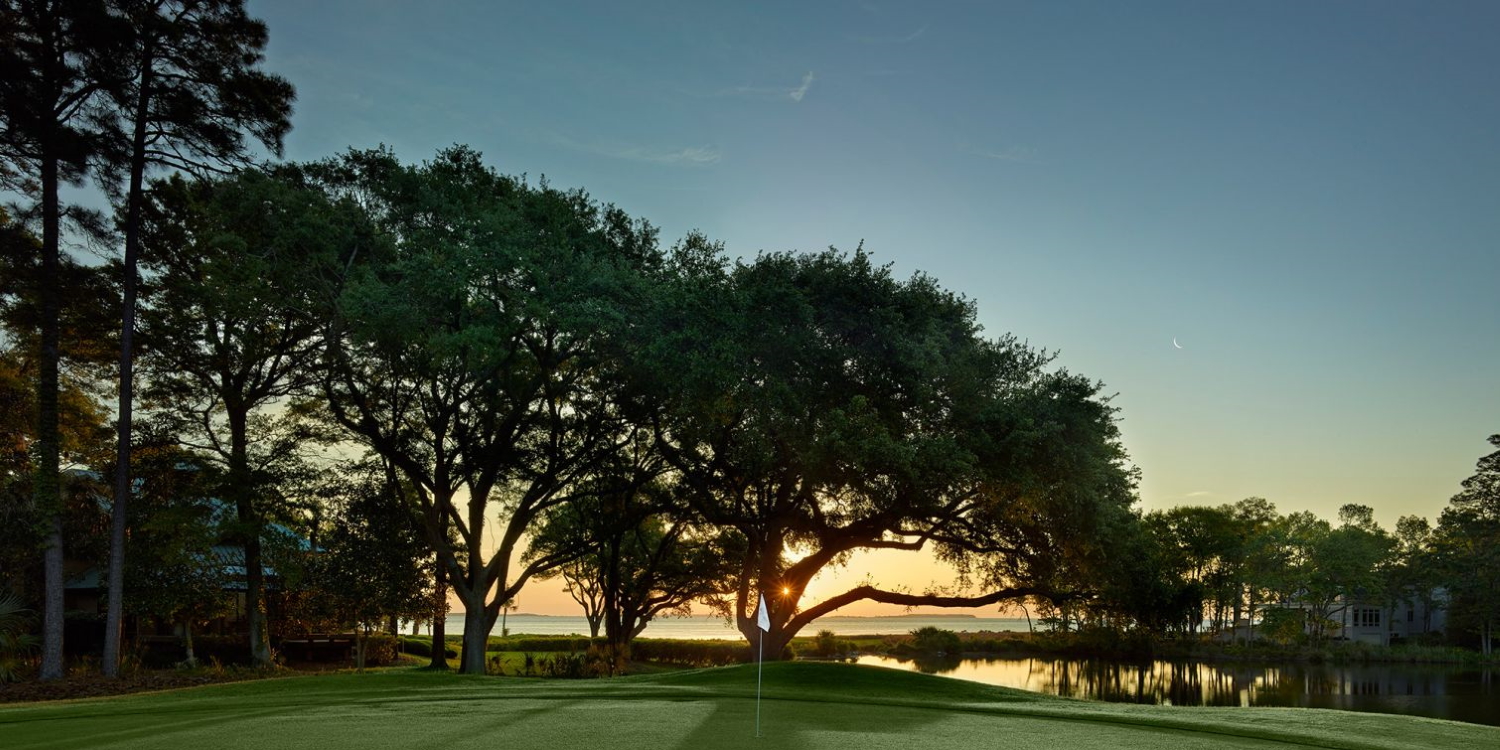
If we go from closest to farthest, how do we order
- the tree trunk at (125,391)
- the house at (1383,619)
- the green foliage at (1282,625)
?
the tree trunk at (125,391)
the green foliage at (1282,625)
the house at (1383,619)

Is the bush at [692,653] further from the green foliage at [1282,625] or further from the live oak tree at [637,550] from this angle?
the green foliage at [1282,625]

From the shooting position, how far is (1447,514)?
267ft

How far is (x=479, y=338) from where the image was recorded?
72.5 feet

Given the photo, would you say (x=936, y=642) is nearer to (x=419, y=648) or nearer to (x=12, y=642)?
(x=419, y=648)

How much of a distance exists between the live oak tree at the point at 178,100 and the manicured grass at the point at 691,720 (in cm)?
1293

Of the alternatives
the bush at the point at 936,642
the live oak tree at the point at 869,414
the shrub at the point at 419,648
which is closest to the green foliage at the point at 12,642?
the live oak tree at the point at 869,414

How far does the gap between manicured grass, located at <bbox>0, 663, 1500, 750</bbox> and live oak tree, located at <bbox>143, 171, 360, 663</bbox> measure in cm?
1120

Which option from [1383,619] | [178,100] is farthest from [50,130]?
[1383,619]

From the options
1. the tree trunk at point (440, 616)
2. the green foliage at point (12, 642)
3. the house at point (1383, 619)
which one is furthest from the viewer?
the house at point (1383, 619)

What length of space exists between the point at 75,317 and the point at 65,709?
52.7 ft

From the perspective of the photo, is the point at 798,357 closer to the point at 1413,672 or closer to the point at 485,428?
the point at 485,428

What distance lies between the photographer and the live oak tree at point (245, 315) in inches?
994

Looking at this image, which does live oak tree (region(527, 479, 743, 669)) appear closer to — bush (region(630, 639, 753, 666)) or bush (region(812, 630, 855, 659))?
bush (region(630, 639, 753, 666))

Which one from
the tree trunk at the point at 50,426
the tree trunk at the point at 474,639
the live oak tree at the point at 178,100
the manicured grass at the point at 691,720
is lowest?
the tree trunk at the point at 474,639
